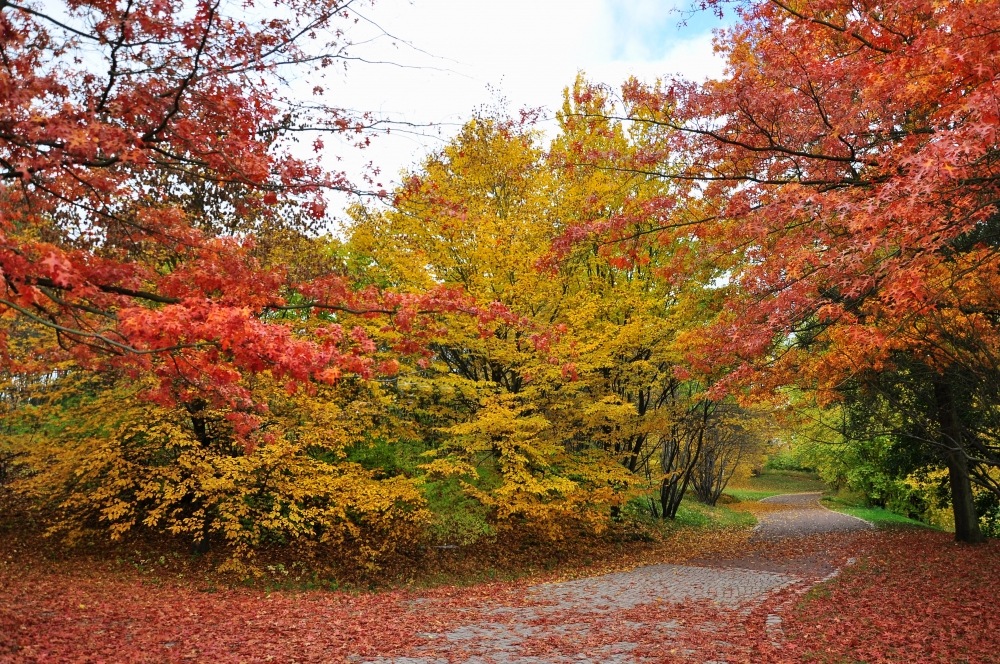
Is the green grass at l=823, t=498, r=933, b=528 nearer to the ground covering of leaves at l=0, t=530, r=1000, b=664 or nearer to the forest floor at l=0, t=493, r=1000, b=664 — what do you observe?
the forest floor at l=0, t=493, r=1000, b=664

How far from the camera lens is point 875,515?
26.6 meters

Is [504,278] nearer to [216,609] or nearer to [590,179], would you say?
[590,179]

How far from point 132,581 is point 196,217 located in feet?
21.2

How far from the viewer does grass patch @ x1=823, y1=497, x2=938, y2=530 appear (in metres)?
21.1

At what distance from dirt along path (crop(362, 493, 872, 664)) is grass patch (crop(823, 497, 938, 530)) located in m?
10.0

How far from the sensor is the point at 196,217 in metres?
11.5

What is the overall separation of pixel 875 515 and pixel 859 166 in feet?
78.3

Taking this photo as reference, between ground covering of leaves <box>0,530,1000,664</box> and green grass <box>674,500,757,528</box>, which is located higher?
ground covering of leaves <box>0,530,1000,664</box>

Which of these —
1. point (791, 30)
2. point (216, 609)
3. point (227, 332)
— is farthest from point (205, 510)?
point (791, 30)

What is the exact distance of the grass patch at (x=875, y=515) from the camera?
21116 mm

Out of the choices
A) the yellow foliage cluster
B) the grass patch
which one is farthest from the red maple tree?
the grass patch

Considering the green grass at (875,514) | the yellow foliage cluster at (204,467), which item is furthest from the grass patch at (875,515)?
the yellow foliage cluster at (204,467)

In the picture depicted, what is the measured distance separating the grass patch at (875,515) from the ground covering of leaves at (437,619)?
1100 cm

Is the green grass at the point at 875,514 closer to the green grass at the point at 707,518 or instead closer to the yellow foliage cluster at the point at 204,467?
the green grass at the point at 707,518
